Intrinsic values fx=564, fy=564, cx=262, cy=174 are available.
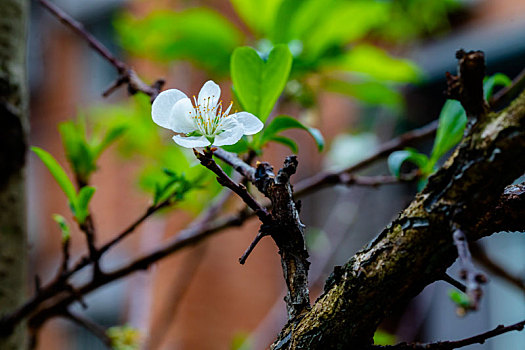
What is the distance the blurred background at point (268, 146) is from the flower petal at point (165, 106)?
0.14 metres

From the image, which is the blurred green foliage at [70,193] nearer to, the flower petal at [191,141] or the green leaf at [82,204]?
the green leaf at [82,204]

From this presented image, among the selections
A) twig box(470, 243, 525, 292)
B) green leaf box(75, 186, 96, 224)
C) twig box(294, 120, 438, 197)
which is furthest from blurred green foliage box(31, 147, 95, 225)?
twig box(470, 243, 525, 292)

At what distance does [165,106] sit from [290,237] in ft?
0.34

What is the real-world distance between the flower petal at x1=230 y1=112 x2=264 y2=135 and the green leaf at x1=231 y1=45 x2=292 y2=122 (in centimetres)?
7

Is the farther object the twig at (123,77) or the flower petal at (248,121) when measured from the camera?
the twig at (123,77)

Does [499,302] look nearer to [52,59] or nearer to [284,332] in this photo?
[284,332]

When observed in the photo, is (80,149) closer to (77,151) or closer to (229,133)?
(77,151)

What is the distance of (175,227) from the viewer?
3023 mm

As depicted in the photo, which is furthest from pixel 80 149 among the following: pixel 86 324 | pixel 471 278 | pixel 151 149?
pixel 151 149

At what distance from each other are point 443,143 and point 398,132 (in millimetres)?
1963

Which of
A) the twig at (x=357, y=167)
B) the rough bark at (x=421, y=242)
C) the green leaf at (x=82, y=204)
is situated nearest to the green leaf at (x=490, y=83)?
the twig at (x=357, y=167)

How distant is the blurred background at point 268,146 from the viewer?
0.82 metres

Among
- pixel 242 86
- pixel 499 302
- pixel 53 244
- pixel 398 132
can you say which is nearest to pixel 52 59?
pixel 53 244

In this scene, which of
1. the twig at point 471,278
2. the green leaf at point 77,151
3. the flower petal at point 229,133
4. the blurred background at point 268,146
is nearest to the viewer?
the twig at point 471,278
